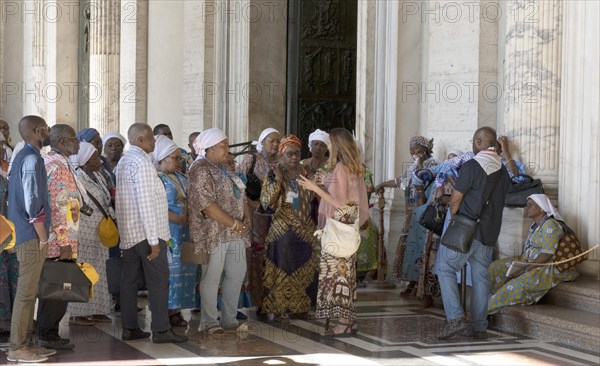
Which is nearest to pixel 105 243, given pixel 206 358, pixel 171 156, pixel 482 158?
pixel 171 156

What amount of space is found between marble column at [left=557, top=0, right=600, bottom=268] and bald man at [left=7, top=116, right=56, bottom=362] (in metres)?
4.69

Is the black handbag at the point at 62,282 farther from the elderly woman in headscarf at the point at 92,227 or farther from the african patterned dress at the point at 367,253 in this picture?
the african patterned dress at the point at 367,253

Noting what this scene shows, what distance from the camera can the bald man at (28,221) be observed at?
22.1ft

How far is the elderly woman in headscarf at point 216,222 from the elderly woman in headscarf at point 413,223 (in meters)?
2.63

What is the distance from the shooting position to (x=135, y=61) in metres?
16.7

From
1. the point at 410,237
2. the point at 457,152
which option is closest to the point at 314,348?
the point at 410,237

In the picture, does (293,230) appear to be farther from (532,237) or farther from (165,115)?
(165,115)

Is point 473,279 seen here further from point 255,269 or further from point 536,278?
point 255,269

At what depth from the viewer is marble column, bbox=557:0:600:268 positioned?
8875mm

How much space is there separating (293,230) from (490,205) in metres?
1.74

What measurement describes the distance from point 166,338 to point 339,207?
1669 mm

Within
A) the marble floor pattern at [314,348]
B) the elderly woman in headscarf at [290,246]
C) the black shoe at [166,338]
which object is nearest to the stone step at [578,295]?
the marble floor pattern at [314,348]

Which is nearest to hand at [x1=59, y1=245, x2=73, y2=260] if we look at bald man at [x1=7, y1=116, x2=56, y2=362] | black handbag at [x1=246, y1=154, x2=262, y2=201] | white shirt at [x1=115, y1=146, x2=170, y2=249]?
bald man at [x1=7, y1=116, x2=56, y2=362]

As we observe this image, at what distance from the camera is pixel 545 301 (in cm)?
873
